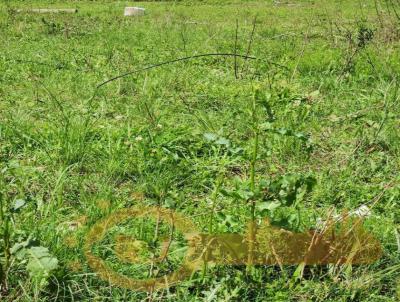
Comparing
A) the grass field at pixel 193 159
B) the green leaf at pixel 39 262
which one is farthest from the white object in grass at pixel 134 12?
the green leaf at pixel 39 262

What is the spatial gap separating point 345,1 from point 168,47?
803 cm

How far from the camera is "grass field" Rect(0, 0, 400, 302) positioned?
1.98m

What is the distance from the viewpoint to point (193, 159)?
126 inches

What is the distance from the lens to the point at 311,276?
2.10 metres

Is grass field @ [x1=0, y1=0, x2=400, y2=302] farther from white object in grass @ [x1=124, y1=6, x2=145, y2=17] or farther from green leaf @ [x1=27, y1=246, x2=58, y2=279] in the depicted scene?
white object in grass @ [x1=124, y1=6, x2=145, y2=17]

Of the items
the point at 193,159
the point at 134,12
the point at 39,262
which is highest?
the point at 134,12

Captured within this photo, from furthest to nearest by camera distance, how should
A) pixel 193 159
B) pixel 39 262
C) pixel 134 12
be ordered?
pixel 134 12 → pixel 193 159 → pixel 39 262

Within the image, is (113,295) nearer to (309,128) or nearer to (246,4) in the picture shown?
(309,128)

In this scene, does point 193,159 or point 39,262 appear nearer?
point 39,262

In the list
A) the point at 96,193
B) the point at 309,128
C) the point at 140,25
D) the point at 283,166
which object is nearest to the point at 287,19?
the point at 140,25

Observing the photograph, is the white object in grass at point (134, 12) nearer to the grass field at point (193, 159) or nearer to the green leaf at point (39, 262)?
the grass field at point (193, 159)

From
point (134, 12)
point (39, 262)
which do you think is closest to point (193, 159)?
point (39, 262)

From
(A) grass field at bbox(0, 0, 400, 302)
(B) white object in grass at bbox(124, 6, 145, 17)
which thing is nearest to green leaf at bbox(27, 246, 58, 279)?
(A) grass field at bbox(0, 0, 400, 302)

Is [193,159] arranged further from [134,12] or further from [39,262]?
[134,12]
